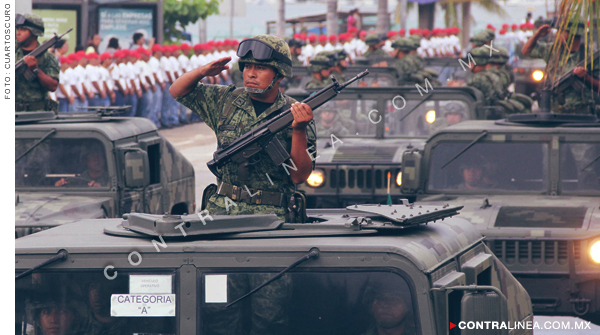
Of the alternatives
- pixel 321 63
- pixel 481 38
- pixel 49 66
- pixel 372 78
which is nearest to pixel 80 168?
pixel 49 66

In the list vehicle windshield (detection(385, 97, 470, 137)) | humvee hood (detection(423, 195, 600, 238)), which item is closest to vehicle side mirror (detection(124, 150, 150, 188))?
humvee hood (detection(423, 195, 600, 238))

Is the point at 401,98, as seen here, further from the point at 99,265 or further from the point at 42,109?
the point at 99,265

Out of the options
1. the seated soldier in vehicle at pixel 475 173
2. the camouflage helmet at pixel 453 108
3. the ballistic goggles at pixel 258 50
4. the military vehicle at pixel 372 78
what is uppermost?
the military vehicle at pixel 372 78

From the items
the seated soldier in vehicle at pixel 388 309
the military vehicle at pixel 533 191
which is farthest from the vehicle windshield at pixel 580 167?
the seated soldier in vehicle at pixel 388 309

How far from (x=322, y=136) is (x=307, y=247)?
679 centimetres

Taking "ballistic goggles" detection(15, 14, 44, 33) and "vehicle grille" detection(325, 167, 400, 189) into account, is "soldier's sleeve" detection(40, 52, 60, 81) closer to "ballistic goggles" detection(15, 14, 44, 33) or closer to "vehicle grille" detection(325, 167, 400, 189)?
"ballistic goggles" detection(15, 14, 44, 33)

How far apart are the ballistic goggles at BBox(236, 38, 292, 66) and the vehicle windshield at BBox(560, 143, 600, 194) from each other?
133 inches

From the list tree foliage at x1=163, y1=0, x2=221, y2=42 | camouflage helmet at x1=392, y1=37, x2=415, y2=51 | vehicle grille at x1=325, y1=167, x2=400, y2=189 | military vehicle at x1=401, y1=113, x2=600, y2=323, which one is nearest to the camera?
military vehicle at x1=401, y1=113, x2=600, y2=323

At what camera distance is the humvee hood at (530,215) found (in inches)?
244

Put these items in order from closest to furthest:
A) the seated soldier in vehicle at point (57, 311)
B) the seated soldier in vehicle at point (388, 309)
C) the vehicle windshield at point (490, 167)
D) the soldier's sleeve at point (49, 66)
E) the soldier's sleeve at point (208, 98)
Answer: the seated soldier in vehicle at point (388, 309)
the seated soldier in vehicle at point (57, 311)
the soldier's sleeve at point (208, 98)
the vehicle windshield at point (490, 167)
the soldier's sleeve at point (49, 66)

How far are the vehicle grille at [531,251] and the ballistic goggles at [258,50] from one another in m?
2.64

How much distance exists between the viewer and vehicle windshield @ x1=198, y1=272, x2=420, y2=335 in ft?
10.2

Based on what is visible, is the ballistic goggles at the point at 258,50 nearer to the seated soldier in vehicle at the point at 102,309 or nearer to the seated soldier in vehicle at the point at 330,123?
the seated soldier in vehicle at the point at 102,309

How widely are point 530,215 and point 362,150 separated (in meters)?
3.01
